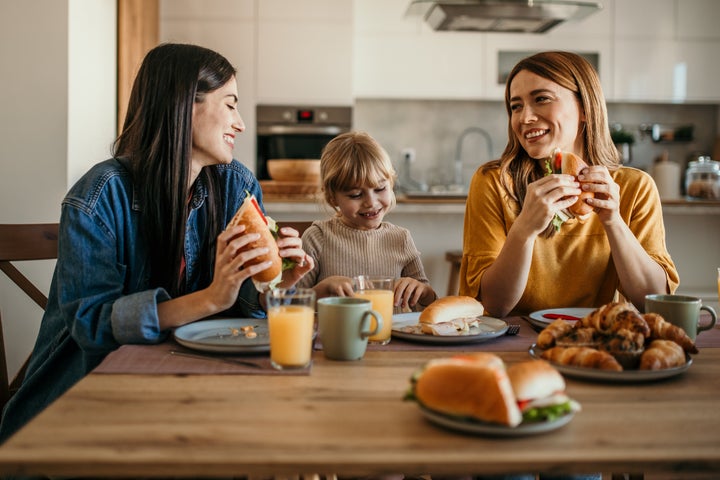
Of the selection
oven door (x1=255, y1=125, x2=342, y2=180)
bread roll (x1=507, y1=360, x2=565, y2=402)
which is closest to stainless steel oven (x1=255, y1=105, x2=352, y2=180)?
oven door (x1=255, y1=125, x2=342, y2=180)

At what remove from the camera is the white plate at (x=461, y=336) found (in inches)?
46.3

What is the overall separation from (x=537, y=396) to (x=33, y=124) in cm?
249

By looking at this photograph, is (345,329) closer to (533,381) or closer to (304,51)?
(533,381)

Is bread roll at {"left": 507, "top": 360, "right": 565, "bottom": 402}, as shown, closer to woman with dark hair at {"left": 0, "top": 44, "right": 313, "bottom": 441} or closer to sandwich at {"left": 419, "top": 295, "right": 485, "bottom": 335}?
sandwich at {"left": 419, "top": 295, "right": 485, "bottom": 335}

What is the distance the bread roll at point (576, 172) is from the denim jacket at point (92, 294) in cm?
82

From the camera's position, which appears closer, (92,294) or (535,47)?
(92,294)

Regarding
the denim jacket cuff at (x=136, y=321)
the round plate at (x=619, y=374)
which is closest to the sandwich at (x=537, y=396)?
the round plate at (x=619, y=374)

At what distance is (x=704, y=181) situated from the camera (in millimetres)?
3701

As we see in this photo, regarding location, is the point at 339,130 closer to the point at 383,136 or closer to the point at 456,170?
the point at 383,136

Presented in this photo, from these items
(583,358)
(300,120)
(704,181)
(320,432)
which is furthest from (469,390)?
(300,120)

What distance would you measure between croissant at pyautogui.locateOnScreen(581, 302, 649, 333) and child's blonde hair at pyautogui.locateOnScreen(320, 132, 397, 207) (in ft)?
2.90

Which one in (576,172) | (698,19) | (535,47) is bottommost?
(576,172)

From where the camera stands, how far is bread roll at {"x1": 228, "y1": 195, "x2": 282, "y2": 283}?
1.19m

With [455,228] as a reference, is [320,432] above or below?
below
